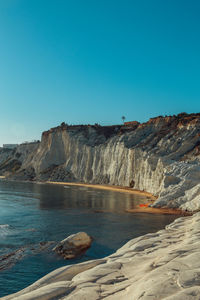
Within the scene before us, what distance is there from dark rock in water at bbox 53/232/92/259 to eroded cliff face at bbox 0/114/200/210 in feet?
44.9

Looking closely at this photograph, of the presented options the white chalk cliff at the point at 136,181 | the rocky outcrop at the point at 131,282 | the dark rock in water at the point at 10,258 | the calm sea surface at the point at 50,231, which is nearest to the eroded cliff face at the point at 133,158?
the white chalk cliff at the point at 136,181

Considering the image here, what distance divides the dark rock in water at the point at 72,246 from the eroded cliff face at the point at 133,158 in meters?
13.7

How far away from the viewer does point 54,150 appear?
293 ft

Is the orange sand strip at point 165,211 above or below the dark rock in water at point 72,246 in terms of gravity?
above

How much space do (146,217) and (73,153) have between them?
201 feet

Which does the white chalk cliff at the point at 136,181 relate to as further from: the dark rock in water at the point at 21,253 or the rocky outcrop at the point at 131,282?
the dark rock in water at the point at 21,253

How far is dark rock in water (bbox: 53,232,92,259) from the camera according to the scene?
1408cm

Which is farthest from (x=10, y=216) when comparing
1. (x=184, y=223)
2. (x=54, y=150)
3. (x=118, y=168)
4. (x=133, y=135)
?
(x=54, y=150)

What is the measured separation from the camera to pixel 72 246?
14.5 meters

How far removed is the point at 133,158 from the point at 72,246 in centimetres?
4385

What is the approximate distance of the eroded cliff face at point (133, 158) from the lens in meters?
29.4

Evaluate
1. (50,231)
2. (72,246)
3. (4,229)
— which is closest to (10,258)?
(72,246)

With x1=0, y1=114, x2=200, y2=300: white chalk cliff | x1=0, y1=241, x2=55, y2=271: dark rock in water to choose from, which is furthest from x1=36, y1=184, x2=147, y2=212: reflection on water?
x1=0, y1=241, x2=55, y2=271: dark rock in water

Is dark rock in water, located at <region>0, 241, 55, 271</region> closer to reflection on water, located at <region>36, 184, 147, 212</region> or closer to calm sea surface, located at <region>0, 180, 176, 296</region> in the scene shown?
calm sea surface, located at <region>0, 180, 176, 296</region>
